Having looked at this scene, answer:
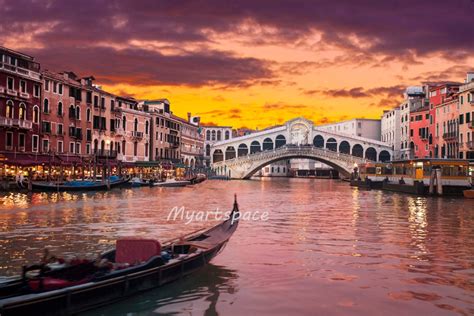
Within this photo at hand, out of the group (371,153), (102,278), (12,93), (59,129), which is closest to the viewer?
(102,278)

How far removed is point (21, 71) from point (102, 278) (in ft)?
95.3

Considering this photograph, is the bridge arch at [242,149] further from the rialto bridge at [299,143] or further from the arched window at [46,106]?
the arched window at [46,106]

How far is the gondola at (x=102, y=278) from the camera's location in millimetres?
6336

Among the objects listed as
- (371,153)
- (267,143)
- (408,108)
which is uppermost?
(408,108)

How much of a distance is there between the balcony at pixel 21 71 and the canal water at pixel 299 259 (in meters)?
13.4

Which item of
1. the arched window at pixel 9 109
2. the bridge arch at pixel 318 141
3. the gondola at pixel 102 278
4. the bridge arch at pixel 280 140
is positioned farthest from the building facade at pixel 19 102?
the bridge arch at pixel 318 141

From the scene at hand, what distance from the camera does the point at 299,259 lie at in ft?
36.4

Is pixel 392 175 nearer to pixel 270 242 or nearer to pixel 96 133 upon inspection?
pixel 96 133

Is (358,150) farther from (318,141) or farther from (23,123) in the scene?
(23,123)

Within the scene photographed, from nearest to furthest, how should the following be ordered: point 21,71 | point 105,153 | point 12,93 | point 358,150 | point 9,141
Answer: point 12,93 < point 9,141 < point 21,71 < point 105,153 < point 358,150

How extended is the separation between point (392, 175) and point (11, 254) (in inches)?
1520

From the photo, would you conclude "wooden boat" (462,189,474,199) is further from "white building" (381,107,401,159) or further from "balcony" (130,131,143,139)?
"white building" (381,107,401,159)

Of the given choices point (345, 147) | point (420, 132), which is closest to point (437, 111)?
point (420, 132)

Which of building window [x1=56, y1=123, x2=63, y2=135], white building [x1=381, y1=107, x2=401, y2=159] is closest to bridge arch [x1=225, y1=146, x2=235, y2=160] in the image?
white building [x1=381, y1=107, x2=401, y2=159]
